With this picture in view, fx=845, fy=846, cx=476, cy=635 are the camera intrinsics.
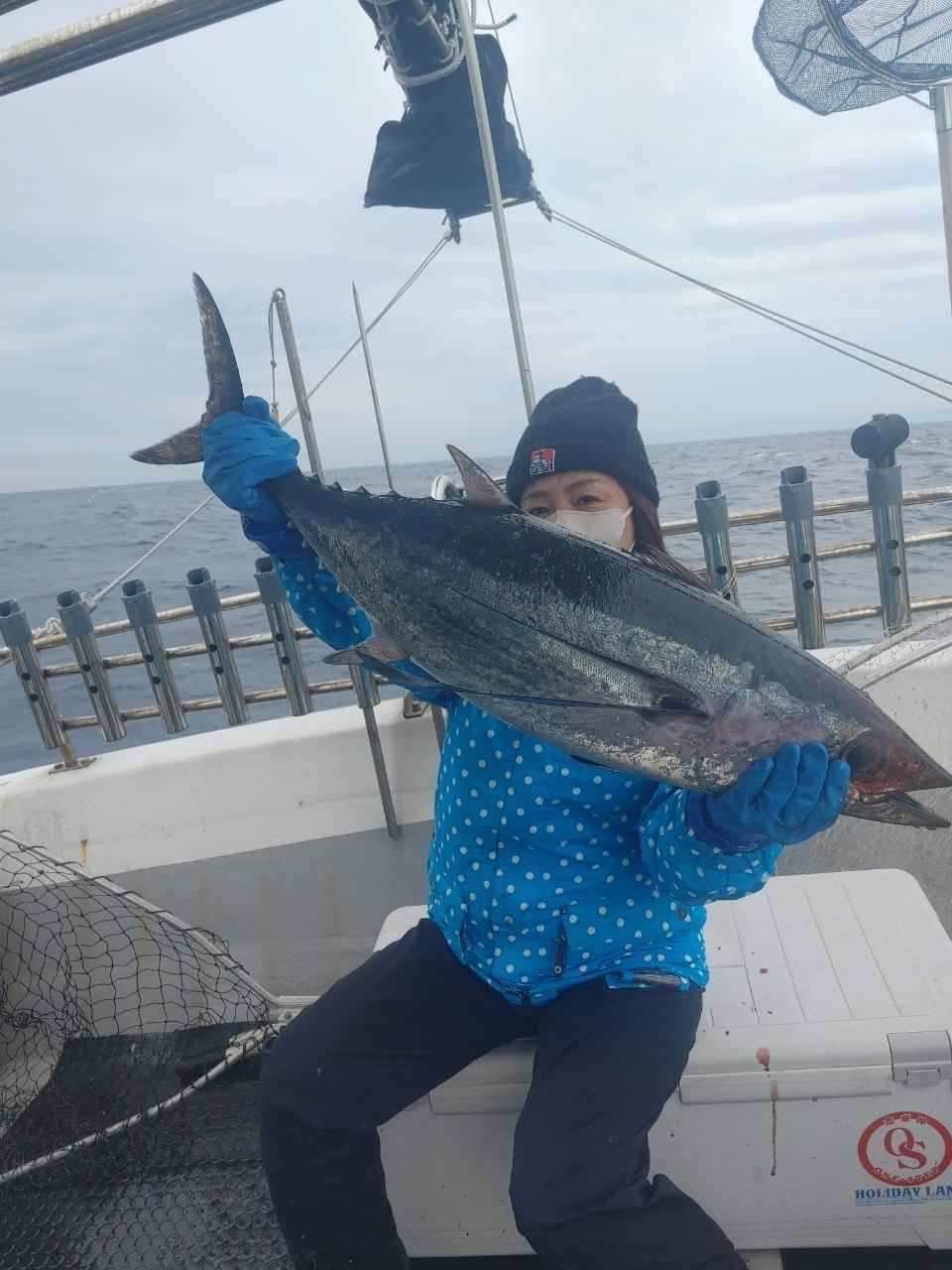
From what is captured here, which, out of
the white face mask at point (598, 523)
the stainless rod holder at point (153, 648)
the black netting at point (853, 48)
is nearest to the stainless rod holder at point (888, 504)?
the black netting at point (853, 48)

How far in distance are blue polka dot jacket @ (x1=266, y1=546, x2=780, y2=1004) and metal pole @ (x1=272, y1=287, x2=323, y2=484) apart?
5.83 ft

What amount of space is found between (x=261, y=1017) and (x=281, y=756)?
3.63ft

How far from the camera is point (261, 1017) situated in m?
3.35

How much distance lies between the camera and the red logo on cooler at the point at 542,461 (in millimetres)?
2188

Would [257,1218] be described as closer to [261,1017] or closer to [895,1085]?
[261,1017]

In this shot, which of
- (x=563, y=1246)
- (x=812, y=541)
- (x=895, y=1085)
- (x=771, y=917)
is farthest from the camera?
(x=812, y=541)

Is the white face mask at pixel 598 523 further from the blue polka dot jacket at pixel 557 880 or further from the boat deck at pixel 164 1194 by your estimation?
the boat deck at pixel 164 1194

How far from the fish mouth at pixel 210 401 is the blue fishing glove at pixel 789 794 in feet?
5.51

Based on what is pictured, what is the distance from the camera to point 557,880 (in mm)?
2113

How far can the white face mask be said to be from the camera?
213cm

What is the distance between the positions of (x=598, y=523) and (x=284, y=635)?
2247mm

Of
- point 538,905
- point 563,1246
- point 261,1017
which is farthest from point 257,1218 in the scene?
point 538,905

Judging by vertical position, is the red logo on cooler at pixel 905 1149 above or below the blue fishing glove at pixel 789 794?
below

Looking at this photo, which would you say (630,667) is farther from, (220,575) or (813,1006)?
(220,575)
